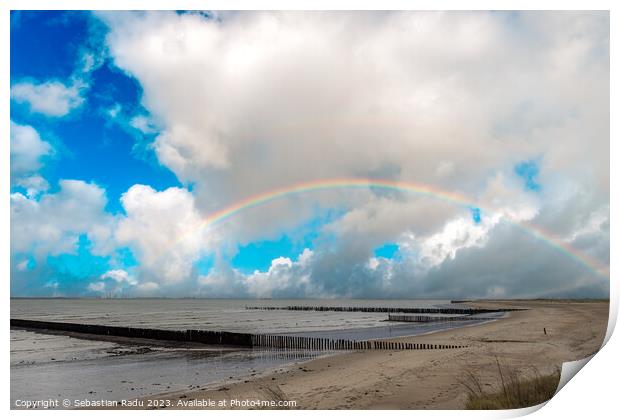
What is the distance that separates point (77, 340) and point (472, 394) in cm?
3765

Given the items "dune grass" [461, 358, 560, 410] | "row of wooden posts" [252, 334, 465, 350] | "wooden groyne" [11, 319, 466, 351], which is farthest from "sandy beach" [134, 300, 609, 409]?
"wooden groyne" [11, 319, 466, 351]

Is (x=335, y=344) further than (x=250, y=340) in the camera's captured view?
No

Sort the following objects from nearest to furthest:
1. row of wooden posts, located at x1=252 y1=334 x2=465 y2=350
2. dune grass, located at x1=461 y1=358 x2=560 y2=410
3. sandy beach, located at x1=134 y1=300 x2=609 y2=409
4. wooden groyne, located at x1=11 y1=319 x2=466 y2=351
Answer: dune grass, located at x1=461 y1=358 x2=560 y2=410
sandy beach, located at x1=134 y1=300 x2=609 y2=409
row of wooden posts, located at x1=252 y1=334 x2=465 y2=350
wooden groyne, located at x1=11 y1=319 x2=466 y2=351

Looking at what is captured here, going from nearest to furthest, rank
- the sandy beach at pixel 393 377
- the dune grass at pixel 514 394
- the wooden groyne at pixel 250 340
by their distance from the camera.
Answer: the dune grass at pixel 514 394 → the sandy beach at pixel 393 377 → the wooden groyne at pixel 250 340

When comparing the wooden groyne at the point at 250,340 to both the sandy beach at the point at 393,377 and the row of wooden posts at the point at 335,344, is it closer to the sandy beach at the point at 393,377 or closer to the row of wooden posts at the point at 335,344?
the row of wooden posts at the point at 335,344

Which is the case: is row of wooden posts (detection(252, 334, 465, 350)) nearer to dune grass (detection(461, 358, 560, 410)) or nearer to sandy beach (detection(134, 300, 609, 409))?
sandy beach (detection(134, 300, 609, 409))

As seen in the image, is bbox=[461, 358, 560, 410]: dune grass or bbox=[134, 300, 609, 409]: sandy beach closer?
bbox=[461, 358, 560, 410]: dune grass

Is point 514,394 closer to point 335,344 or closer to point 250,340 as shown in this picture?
point 335,344

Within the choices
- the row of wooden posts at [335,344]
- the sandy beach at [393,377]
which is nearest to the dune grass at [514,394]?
the sandy beach at [393,377]

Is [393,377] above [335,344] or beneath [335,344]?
beneath

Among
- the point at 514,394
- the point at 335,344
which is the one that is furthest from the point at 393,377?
the point at 335,344

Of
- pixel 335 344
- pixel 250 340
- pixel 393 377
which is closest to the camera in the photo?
pixel 393 377

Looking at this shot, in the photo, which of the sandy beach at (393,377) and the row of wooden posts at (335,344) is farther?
the row of wooden posts at (335,344)
